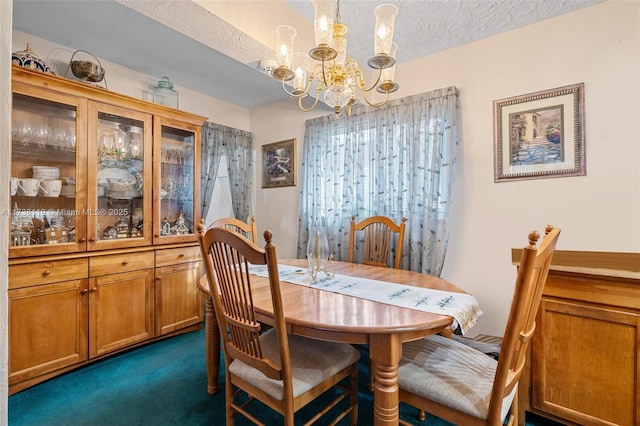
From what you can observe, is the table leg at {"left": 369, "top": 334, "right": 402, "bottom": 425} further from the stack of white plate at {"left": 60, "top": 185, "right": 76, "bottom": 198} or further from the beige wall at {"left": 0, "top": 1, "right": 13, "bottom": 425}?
the stack of white plate at {"left": 60, "top": 185, "right": 76, "bottom": 198}

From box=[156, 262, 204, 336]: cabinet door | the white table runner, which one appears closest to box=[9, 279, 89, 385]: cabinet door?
box=[156, 262, 204, 336]: cabinet door

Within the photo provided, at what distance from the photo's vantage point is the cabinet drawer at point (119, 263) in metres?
2.19

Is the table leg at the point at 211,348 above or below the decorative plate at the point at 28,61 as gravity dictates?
below

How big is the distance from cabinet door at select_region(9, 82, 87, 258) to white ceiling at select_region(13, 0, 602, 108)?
0.54 m

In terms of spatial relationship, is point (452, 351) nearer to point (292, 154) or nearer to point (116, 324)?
point (116, 324)

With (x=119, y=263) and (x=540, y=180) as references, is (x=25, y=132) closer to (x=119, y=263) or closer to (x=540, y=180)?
(x=119, y=263)

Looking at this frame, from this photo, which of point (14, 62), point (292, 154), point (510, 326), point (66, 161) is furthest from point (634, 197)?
point (14, 62)

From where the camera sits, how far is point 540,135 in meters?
2.14

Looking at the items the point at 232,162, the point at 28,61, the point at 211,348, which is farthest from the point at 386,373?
the point at 232,162

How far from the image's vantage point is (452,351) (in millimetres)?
1382

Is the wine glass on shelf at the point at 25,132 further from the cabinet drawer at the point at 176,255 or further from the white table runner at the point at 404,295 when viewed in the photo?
the white table runner at the point at 404,295

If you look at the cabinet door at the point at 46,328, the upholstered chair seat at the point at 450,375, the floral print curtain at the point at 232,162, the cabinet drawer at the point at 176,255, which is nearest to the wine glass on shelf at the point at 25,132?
the cabinet door at the point at 46,328

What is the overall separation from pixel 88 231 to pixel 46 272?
1.14 ft

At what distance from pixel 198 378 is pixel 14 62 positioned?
239cm
